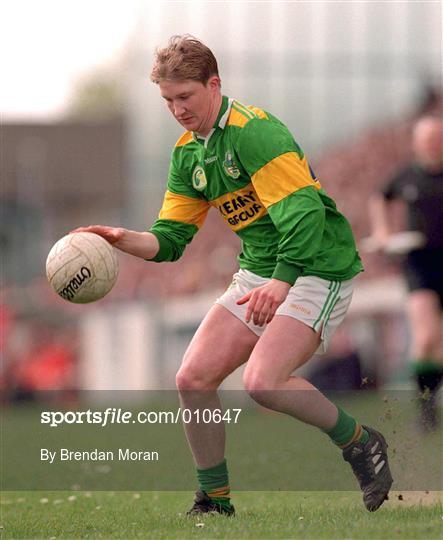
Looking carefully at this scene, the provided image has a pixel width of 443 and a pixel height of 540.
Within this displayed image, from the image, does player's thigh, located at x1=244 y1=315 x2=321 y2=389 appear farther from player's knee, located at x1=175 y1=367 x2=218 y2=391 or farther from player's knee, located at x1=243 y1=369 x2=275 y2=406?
player's knee, located at x1=175 y1=367 x2=218 y2=391

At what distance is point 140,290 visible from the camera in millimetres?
21578

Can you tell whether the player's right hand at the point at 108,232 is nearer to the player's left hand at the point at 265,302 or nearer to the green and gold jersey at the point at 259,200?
the green and gold jersey at the point at 259,200

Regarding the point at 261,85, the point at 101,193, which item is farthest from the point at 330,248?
the point at 101,193

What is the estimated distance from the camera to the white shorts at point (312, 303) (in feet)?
18.7

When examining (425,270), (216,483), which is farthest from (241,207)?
(425,270)

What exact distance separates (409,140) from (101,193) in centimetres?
2014

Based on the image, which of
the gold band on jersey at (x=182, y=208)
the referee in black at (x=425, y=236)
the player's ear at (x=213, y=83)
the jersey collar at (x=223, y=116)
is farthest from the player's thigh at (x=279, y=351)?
the referee in black at (x=425, y=236)

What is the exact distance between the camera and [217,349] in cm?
579

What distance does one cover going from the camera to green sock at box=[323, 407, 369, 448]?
580cm

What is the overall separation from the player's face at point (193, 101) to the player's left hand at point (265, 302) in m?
0.83

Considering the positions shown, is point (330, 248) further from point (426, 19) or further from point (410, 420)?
point (426, 19)

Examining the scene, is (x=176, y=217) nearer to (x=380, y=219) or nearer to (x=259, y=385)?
(x=259, y=385)

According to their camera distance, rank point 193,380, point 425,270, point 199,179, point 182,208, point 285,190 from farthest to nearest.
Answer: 1. point 425,270
2. point 182,208
3. point 199,179
4. point 193,380
5. point 285,190

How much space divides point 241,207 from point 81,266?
774mm
